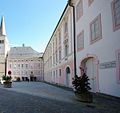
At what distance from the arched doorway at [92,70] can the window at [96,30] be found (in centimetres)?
153

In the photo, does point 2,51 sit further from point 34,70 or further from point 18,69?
point 34,70

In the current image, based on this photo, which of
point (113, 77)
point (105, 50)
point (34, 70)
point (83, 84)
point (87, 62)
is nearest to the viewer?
point (83, 84)

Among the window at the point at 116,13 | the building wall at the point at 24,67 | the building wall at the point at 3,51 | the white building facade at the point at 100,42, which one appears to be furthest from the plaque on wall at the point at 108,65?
the building wall at the point at 3,51

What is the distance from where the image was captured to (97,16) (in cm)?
1384

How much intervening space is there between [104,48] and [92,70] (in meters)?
3.24

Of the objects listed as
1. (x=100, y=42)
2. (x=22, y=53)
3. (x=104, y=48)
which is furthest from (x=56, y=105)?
(x=22, y=53)

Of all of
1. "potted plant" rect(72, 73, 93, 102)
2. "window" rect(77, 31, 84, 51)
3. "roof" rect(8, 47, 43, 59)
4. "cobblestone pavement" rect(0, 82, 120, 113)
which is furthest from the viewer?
"roof" rect(8, 47, 43, 59)

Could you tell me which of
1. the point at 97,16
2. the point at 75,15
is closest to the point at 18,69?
the point at 75,15

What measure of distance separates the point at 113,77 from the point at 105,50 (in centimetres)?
188

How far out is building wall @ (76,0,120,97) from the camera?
11.3 metres

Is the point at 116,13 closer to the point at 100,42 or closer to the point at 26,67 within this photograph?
the point at 100,42

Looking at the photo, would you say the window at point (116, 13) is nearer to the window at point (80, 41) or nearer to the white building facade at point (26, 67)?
the window at point (80, 41)

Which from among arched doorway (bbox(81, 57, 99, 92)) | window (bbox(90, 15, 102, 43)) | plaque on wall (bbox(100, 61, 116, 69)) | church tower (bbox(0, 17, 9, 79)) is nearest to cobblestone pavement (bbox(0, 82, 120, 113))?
plaque on wall (bbox(100, 61, 116, 69))

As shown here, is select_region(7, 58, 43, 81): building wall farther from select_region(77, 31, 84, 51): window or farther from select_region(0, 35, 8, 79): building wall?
select_region(77, 31, 84, 51): window
